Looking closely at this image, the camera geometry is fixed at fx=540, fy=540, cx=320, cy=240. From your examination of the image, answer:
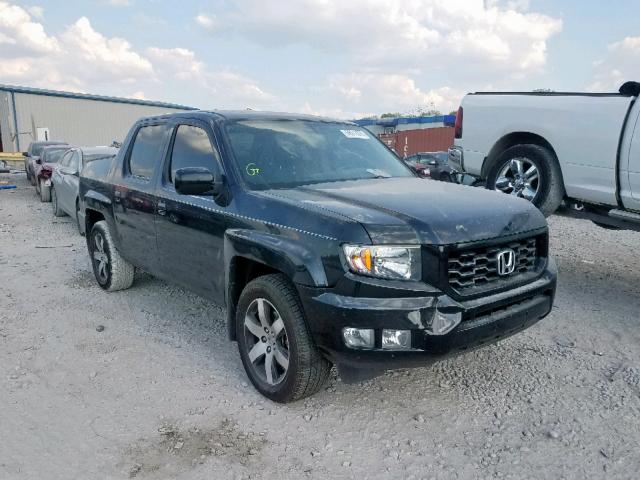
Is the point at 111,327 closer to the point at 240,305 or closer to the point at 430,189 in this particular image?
the point at 240,305

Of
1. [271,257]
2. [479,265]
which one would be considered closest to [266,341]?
[271,257]

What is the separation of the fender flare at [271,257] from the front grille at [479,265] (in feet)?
2.26

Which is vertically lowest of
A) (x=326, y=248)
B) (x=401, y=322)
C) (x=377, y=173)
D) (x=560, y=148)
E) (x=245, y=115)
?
(x=401, y=322)

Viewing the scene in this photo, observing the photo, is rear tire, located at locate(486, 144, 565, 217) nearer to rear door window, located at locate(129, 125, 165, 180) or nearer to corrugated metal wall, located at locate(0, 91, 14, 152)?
rear door window, located at locate(129, 125, 165, 180)

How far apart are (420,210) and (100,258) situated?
13.1 ft

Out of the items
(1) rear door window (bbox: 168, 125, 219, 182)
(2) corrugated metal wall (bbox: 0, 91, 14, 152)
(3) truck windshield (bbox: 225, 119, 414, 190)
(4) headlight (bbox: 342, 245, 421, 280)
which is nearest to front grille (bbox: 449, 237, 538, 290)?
(4) headlight (bbox: 342, 245, 421, 280)

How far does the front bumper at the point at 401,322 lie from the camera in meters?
2.72

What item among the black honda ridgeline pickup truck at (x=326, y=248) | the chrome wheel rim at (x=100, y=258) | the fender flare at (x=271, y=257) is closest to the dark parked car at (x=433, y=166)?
the chrome wheel rim at (x=100, y=258)

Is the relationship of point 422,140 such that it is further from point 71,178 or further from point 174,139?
point 174,139

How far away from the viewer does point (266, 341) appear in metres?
3.31

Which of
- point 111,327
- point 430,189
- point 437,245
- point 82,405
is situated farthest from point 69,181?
point 437,245

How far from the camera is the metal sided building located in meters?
34.7

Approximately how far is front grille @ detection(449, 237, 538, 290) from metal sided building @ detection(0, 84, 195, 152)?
35657 millimetres

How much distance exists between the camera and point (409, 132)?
34844mm
